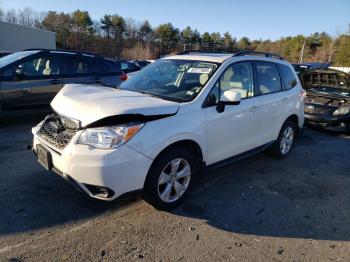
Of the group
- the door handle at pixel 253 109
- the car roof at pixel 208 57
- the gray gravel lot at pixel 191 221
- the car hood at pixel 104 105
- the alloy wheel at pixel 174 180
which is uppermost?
the car roof at pixel 208 57

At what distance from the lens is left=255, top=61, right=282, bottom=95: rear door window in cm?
501

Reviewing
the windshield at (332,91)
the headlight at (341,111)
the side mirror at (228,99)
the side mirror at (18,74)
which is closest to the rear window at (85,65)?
the side mirror at (18,74)

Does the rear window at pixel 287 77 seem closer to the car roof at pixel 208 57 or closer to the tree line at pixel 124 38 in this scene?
the car roof at pixel 208 57

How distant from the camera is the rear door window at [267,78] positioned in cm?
501

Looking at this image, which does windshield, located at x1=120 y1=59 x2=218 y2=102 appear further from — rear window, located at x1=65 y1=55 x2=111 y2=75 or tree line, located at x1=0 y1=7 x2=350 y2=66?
tree line, located at x1=0 y1=7 x2=350 y2=66

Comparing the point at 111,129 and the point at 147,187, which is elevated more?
the point at 111,129

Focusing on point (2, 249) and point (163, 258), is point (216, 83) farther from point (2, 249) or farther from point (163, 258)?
point (2, 249)

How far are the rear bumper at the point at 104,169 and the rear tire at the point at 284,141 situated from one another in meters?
3.08

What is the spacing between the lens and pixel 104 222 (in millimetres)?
3486

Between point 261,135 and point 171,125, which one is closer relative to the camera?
point 171,125

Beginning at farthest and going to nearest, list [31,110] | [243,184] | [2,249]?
[31,110], [243,184], [2,249]

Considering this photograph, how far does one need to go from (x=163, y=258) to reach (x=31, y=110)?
5.33 meters

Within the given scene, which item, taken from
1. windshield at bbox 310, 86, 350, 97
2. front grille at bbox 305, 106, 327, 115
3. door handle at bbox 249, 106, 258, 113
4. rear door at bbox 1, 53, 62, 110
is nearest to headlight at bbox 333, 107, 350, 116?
front grille at bbox 305, 106, 327, 115

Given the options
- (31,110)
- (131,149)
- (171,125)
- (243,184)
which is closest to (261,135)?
(243,184)
